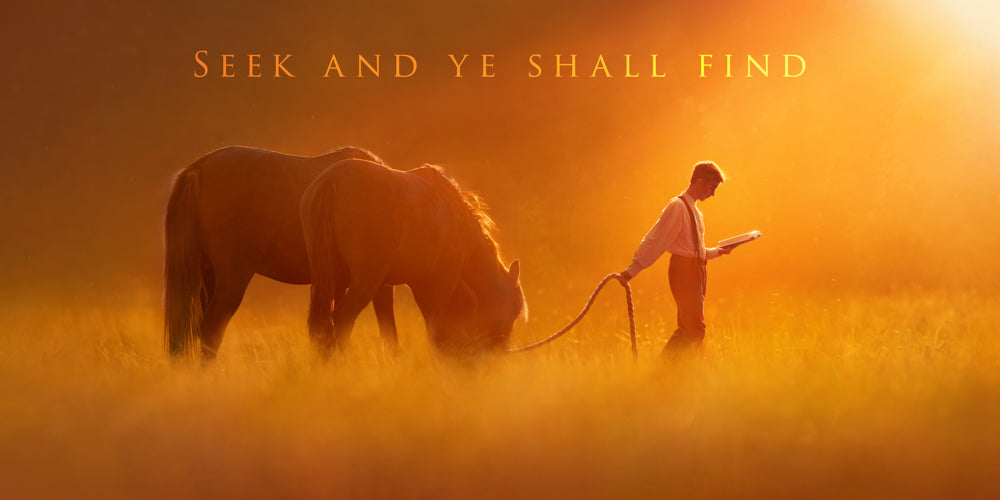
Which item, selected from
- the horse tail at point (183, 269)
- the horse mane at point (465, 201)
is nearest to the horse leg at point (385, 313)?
the horse mane at point (465, 201)

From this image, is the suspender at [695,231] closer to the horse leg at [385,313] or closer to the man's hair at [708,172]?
the man's hair at [708,172]

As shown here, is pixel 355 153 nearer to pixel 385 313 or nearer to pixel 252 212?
pixel 252 212

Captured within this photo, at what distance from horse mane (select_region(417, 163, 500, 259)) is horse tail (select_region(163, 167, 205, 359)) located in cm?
232

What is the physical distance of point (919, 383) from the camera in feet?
19.7

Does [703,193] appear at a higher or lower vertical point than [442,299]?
higher

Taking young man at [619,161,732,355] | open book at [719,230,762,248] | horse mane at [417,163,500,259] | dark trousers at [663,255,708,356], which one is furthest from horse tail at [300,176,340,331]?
open book at [719,230,762,248]

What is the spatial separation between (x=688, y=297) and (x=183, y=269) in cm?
479

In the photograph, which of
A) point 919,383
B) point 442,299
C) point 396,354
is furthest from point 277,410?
point 919,383

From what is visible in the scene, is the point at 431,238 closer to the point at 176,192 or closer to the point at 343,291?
the point at 343,291

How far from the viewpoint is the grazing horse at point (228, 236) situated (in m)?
8.57

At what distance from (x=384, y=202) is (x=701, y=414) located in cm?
347

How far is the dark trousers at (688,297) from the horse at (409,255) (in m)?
1.53

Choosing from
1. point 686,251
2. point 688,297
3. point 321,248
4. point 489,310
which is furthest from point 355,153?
point 688,297

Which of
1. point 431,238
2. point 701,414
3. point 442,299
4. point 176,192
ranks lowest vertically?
point 701,414
